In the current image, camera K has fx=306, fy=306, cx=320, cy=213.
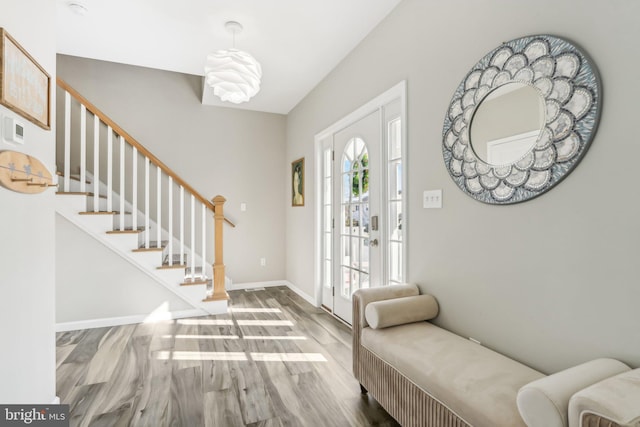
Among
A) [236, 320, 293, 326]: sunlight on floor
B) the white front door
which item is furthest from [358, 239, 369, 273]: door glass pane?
[236, 320, 293, 326]: sunlight on floor

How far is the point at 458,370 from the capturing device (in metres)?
1.30

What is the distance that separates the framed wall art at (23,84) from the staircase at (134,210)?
4.91 ft

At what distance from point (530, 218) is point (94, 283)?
12.1ft

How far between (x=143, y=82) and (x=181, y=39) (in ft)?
5.58

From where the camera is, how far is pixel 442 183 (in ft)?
6.34

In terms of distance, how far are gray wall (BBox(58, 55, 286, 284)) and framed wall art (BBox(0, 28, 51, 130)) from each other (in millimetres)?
2745

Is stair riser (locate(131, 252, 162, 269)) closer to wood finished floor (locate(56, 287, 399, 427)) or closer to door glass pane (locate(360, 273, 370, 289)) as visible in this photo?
wood finished floor (locate(56, 287, 399, 427))

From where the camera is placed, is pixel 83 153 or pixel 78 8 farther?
pixel 83 153

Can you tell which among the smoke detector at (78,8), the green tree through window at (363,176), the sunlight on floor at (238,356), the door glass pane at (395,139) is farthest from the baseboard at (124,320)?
the smoke detector at (78,8)

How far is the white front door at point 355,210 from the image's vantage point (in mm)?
2666

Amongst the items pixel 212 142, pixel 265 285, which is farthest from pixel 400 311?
pixel 212 142

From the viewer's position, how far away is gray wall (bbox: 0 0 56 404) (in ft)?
4.19

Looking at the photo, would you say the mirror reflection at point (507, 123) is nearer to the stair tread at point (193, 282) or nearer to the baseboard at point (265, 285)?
the stair tread at point (193, 282)

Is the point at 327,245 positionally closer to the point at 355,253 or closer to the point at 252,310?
the point at 355,253
